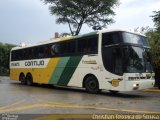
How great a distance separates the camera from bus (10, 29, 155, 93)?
54.8 ft

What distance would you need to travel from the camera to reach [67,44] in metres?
20.3

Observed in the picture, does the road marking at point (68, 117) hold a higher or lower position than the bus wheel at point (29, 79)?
lower

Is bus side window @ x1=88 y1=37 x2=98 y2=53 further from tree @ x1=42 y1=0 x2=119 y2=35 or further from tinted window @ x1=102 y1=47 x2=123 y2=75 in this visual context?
tree @ x1=42 y1=0 x2=119 y2=35

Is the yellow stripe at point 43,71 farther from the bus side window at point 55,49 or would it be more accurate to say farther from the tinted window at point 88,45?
the tinted window at point 88,45

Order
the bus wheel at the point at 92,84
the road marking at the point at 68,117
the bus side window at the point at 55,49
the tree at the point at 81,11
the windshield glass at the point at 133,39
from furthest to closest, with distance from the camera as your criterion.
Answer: the tree at the point at 81,11 → the bus side window at the point at 55,49 → the bus wheel at the point at 92,84 → the windshield glass at the point at 133,39 → the road marking at the point at 68,117

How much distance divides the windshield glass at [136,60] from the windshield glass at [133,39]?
0.36 meters

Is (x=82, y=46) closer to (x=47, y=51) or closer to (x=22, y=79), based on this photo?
(x=47, y=51)

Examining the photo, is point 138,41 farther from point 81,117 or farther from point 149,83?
point 81,117

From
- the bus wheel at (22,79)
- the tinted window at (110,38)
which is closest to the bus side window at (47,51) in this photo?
the bus wheel at (22,79)

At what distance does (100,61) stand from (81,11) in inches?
1168

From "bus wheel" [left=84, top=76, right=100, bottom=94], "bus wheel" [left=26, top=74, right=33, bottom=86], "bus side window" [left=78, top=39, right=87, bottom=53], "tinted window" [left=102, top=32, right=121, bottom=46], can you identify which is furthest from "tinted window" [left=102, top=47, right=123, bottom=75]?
"bus wheel" [left=26, top=74, right=33, bottom=86]

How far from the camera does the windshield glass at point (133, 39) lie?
16.9 metres

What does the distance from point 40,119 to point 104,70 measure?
8.08m

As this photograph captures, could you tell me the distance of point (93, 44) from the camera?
1828cm
